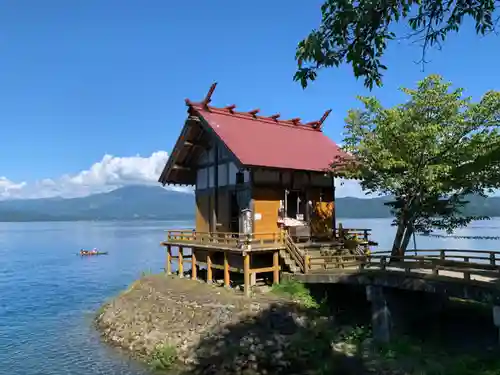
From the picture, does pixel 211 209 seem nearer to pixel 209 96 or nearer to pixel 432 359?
pixel 209 96

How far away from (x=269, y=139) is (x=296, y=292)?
9745 millimetres

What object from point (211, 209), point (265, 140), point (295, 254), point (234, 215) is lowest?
point (295, 254)

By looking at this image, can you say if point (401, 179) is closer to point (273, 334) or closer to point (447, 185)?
point (447, 185)

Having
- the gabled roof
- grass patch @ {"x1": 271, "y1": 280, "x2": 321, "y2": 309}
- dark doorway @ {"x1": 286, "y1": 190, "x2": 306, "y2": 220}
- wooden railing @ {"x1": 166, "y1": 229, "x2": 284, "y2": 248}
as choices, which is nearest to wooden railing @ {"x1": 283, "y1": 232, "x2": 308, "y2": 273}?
wooden railing @ {"x1": 166, "y1": 229, "x2": 284, "y2": 248}

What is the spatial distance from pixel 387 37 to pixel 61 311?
29786mm

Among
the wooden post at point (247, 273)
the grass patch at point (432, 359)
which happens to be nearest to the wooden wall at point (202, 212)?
the wooden post at point (247, 273)

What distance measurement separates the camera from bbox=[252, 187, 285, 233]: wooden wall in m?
25.3

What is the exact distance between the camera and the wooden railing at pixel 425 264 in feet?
55.7

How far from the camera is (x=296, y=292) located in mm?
Result: 22281

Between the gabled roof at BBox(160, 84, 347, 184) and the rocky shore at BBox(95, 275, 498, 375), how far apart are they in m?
7.22

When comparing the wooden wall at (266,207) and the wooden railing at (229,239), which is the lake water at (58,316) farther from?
the wooden wall at (266,207)

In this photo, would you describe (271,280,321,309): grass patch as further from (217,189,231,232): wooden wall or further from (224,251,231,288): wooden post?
(217,189,231,232): wooden wall

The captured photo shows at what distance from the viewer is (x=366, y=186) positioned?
2283cm

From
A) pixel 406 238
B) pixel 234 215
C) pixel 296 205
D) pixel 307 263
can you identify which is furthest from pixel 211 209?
Result: pixel 406 238
